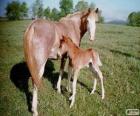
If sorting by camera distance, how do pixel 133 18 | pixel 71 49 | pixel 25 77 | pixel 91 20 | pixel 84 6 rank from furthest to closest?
pixel 25 77
pixel 84 6
pixel 91 20
pixel 71 49
pixel 133 18

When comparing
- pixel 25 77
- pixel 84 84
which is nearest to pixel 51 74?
pixel 25 77

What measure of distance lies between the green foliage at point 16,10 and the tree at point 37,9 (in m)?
0.12

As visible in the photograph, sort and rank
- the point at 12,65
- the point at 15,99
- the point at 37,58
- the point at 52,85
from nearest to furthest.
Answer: the point at 37,58
the point at 15,99
the point at 52,85
the point at 12,65

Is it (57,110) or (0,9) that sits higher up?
(0,9)

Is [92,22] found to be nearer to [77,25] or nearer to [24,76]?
[77,25]

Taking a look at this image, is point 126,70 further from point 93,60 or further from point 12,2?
point 12,2

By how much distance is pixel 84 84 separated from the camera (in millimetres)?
5004

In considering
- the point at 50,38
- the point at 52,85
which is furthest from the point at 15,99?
the point at 50,38

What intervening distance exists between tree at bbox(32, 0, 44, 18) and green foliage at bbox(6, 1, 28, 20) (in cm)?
12

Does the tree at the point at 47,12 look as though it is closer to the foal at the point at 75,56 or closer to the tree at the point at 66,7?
the tree at the point at 66,7

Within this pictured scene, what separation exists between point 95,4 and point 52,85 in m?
1.44

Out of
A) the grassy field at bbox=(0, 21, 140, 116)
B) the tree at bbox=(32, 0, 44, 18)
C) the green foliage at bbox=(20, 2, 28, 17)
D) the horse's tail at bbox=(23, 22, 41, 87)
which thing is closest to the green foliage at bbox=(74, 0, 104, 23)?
the grassy field at bbox=(0, 21, 140, 116)

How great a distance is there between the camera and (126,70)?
15.1 ft

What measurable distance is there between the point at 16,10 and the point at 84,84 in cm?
144
